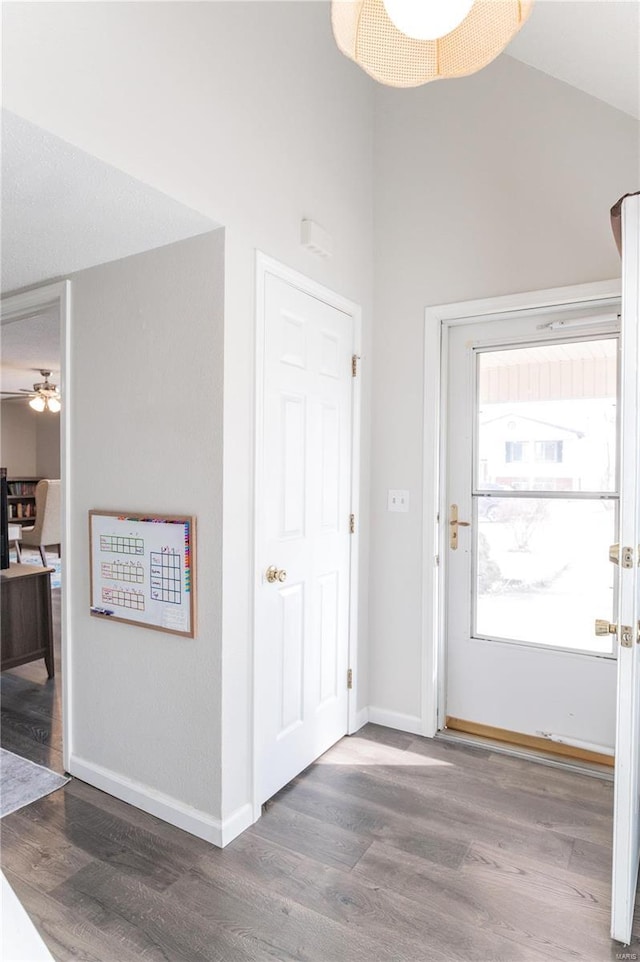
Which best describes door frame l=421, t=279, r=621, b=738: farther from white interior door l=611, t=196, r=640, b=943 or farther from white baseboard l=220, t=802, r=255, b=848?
white interior door l=611, t=196, r=640, b=943

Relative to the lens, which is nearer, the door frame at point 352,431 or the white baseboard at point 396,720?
the door frame at point 352,431

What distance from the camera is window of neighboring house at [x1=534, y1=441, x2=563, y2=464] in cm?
264

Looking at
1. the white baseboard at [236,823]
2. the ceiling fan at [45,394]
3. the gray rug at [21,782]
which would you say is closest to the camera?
the white baseboard at [236,823]

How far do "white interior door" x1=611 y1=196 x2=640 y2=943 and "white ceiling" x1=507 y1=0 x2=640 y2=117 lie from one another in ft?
2.27

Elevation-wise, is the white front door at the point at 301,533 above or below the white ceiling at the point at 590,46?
below

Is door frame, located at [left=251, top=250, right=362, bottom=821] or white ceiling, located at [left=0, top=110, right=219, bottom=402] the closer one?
white ceiling, located at [left=0, top=110, right=219, bottom=402]

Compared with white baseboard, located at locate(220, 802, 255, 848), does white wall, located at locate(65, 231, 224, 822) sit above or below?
above

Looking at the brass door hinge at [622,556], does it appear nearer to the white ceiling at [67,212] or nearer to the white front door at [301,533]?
the white front door at [301,533]

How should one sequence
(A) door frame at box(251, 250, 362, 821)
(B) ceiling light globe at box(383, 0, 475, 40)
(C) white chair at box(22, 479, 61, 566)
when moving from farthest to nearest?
(C) white chair at box(22, 479, 61, 566) < (A) door frame at box(251, 250, 362, 821) < (B) ceiling light globe at box(383, 0, 475, 40)

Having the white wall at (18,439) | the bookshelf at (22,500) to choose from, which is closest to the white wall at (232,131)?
the bookshelf at (22,500)

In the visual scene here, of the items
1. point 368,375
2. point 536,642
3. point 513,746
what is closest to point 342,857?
point 513,746

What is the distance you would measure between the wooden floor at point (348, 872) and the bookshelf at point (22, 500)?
7.32 meters

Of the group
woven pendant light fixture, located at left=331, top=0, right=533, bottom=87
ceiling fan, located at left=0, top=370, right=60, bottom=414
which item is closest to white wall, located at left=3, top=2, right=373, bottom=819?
woven pendant light fixture, located at left=331, top=0, right=533, bottom=87

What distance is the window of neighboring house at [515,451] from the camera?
2717 millimetres
